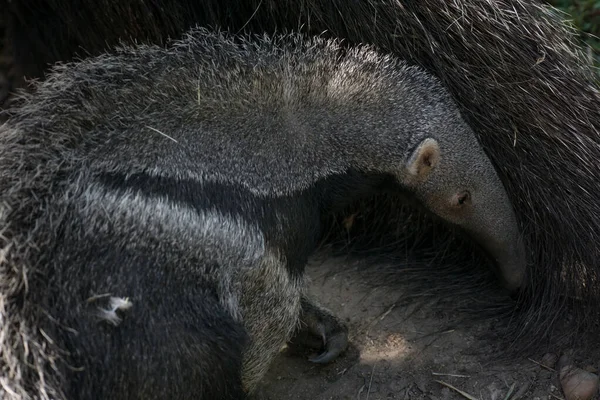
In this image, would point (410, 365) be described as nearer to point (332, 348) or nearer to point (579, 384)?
point (332, 348)

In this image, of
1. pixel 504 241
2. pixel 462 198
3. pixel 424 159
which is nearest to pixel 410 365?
pixel 504 241

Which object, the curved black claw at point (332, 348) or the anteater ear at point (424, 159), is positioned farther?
the curved black claw at point (332, 348)

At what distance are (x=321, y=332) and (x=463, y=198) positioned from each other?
866 mm

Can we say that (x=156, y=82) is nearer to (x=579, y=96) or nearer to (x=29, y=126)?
(x=29, y=126)

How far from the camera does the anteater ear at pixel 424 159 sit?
332 cm

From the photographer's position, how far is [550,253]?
3.80 m

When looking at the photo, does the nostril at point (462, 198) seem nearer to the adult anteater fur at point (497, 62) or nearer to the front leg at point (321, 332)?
the adult anteater fur at point (497, 62)

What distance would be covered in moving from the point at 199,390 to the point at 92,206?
0.72 m

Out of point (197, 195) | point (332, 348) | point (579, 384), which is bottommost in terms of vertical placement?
point (579, 384)

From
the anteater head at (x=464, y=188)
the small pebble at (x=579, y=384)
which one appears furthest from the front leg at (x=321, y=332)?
the small pebble at (x=579, y=384)

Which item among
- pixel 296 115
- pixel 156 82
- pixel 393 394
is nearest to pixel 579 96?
pixel 296 115

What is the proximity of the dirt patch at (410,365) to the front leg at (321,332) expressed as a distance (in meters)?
0.07

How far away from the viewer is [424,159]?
11.1ft

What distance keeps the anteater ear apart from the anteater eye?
6.9 inches
